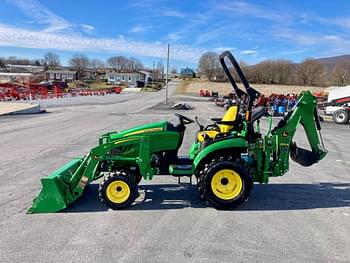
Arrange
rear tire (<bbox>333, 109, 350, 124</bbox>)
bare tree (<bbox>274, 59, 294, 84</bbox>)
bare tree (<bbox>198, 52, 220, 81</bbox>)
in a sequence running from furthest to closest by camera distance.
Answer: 1. bare tree (<bbox>198, 52, 220, 81</bbox>)
2. bare tree (<bbox>274, 59, 294, 84</bbox>)
3. rear tire (<bbox>333, 109, 350, 124</bbox>)

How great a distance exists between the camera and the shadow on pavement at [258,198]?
4.79 metres

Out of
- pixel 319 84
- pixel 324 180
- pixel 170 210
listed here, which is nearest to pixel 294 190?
pixel 324 180

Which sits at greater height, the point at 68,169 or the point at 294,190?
the point at 68,169

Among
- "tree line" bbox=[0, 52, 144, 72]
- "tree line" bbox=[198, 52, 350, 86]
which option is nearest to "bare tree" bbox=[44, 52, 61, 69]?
"tree line" bbox=[0, 52, 144, 72]

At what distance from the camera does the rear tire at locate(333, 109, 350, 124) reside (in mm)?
17714

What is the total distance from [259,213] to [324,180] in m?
2.40

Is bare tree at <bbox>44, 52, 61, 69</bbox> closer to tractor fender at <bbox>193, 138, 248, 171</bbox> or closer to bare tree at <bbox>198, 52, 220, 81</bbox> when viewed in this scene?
bare tree at <bbox>198, 52, 220, 81</bbox>

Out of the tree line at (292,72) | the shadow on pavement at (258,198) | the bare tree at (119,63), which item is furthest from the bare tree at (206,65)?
the shadow on pavement at (258,198)

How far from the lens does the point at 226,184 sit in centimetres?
466

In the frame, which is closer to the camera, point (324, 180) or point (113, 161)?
point (113, 161)

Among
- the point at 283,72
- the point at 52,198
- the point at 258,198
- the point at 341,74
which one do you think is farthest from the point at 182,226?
the point at 283,72

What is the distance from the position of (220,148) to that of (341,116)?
51.7 ft

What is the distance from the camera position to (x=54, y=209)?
4.44 m

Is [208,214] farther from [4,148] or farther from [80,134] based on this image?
[80,134]
